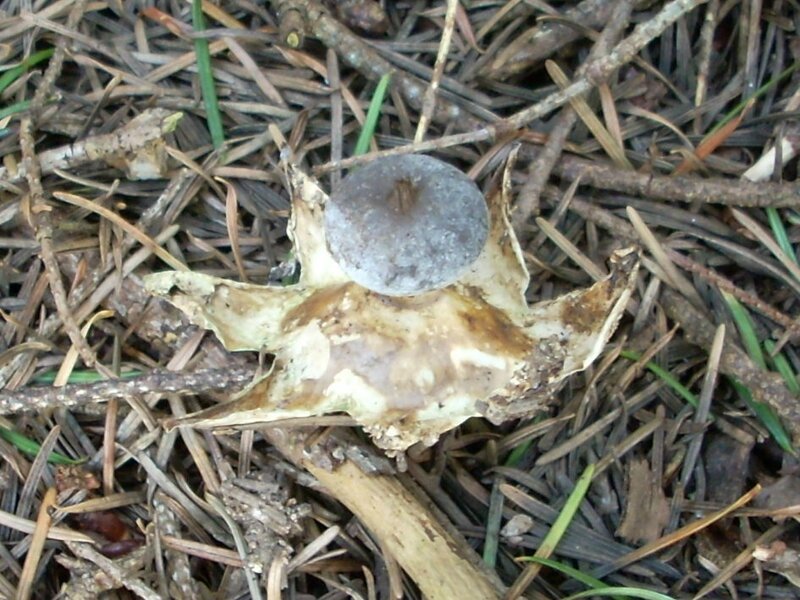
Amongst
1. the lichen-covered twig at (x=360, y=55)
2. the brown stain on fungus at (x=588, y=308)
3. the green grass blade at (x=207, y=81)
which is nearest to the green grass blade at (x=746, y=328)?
the brown stain on fungus at (x=588, y=308)

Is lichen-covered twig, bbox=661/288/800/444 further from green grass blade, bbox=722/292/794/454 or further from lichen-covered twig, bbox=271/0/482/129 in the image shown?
lichen-covered twig, bbox=271/0/482/129

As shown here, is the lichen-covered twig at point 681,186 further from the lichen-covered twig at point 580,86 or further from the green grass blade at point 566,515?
the green grass blade at point 566,515

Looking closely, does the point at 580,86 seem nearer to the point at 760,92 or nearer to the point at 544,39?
the point at 544,39

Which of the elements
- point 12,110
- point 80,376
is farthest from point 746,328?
point 12,110

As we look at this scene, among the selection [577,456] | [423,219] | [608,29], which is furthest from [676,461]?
[608,29]

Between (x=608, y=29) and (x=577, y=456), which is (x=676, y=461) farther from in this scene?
(x=608, y=29)

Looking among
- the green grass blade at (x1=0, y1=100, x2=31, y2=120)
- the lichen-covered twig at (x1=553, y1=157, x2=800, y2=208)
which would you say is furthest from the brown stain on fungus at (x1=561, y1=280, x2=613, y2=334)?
the green grass blade at (x1=0, y1=100, x2=31, y2=120)
